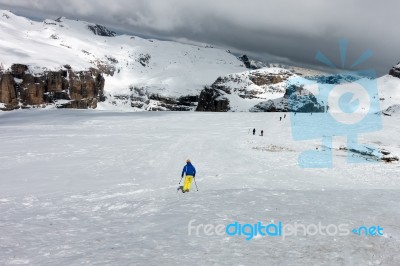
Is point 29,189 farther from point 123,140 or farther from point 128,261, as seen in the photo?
point 123,140

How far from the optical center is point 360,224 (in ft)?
49.3

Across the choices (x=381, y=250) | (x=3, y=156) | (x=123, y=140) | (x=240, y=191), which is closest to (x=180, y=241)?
(x=381, y=250)

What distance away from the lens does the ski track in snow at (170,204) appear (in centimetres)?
1177

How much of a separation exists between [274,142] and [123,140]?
17850 millimetres

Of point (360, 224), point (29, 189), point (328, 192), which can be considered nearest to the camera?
point (360, 224)
